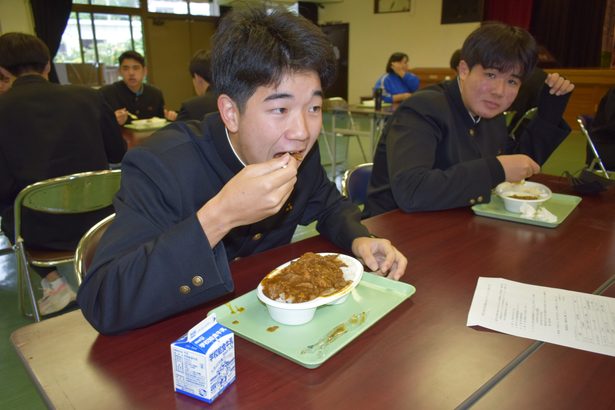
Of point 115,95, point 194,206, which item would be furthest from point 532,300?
point 115,95

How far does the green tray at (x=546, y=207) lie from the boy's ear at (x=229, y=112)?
93 cm

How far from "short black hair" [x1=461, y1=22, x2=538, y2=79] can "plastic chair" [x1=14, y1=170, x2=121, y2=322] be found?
63.6 inches

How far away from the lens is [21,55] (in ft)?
8.18

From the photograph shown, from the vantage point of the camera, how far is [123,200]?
3.52 feet

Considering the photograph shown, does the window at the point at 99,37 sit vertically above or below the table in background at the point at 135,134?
above

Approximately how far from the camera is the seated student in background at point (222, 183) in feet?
2.95

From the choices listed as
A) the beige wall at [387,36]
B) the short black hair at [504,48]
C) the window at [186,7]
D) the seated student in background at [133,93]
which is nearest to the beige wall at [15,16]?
the window at [186,7]

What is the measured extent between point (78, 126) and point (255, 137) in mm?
1808

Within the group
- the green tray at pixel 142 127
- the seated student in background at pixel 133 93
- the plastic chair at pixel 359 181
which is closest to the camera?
the plastic chair at pixel 359 181

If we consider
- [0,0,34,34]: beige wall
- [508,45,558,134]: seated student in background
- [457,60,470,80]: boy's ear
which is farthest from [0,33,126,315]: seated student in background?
[0,0,34,34]: beige wall

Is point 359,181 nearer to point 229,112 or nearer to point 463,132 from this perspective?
point 463,132

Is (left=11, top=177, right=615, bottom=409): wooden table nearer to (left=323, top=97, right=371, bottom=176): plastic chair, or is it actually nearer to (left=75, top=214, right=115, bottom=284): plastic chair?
(left=75, top=214, right=115, bottom=284): plastic chair

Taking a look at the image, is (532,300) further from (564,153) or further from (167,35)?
(167,35)

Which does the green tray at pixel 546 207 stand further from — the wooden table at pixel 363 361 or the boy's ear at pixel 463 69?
the boy's ear at pixel 463 69
